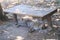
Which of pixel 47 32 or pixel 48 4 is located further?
pixel 48 4

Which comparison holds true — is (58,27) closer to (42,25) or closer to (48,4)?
(42,25)

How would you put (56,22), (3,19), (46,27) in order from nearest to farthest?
(46,27) < (56,22) < (3,19)

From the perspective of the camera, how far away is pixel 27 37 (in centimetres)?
475

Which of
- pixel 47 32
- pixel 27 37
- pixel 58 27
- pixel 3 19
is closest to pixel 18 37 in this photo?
pixel 27 37

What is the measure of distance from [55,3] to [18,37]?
11.7 feet

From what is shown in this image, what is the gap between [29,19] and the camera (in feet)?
19.0

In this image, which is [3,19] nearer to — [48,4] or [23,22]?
[23,22]

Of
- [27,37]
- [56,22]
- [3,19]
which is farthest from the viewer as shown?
[3,19]

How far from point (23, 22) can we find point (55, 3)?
2564 mm

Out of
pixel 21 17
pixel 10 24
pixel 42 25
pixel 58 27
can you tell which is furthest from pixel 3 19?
pixel 58 27

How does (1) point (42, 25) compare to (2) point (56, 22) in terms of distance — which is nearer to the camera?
(1) point (42, 25)

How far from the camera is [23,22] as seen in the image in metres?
5.83

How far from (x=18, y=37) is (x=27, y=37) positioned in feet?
0.88

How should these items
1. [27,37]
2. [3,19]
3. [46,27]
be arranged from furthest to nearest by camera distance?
1. [3,19]
2. [46,27]
3. [27,37]
